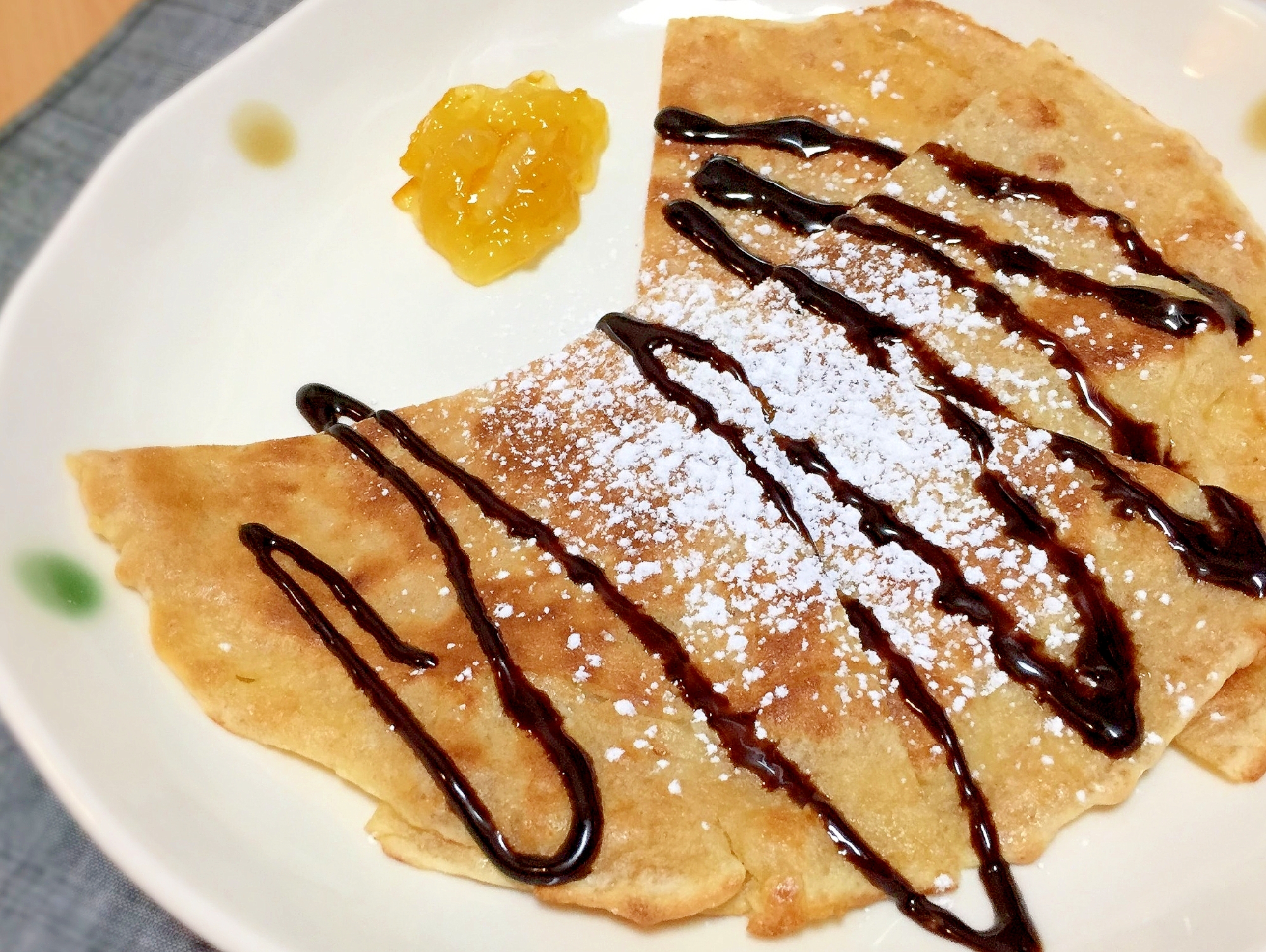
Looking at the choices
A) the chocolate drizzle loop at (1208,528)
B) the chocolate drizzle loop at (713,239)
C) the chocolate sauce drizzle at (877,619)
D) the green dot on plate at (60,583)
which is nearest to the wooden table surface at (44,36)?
the green dot on plate at (60,583)

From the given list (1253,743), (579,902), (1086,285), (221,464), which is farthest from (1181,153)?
(221,464)

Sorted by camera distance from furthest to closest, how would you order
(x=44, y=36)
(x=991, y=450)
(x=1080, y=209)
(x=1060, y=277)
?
(x=44, y=36)
(x=1080, y=209)
(x=1060, y=277)
(x=991, y=450)

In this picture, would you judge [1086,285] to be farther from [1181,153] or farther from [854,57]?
[854,57]

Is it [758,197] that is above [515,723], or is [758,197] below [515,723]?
above

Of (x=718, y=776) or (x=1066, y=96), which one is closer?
(x=718, y=776)

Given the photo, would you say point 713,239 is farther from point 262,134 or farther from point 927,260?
point 262,134

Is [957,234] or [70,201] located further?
[70,201]

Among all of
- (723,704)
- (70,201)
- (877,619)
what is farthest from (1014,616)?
(70,201)

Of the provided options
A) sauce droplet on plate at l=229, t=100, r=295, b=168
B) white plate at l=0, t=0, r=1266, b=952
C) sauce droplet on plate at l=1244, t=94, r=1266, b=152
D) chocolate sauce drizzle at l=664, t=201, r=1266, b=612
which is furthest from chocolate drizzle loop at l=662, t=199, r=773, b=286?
sauce droplet on plate at l=1244, t=94, r=1266, b=152
